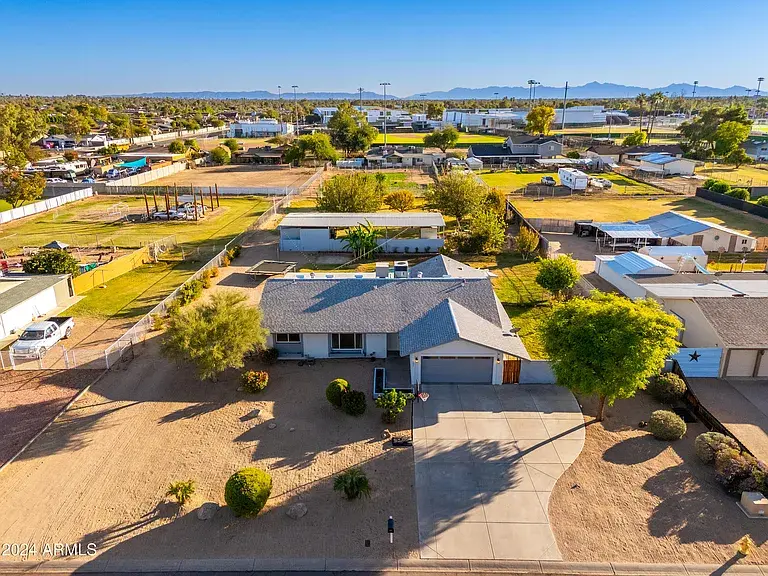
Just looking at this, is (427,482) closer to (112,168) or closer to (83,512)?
(83,512)

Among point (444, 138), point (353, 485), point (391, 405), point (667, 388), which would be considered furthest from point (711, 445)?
point (444, 138)

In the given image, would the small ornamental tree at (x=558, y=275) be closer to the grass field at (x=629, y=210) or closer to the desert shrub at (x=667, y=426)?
the desert shrub at (x=667, y=426)

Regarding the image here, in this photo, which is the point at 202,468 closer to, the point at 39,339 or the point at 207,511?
the point at 207,511

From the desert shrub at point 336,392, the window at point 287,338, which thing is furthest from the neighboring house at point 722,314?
the window at point 287,338

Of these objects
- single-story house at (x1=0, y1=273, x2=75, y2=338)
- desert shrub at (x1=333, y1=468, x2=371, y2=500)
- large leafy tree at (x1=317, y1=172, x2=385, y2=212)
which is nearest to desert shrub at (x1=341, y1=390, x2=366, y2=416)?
desert shrub at (x1=333, y1=468, x2=371, y2=500)

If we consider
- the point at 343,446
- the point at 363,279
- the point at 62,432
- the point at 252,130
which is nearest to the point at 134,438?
the point at 62,432

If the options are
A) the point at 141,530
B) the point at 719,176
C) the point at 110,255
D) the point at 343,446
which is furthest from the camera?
the point at 719,176
